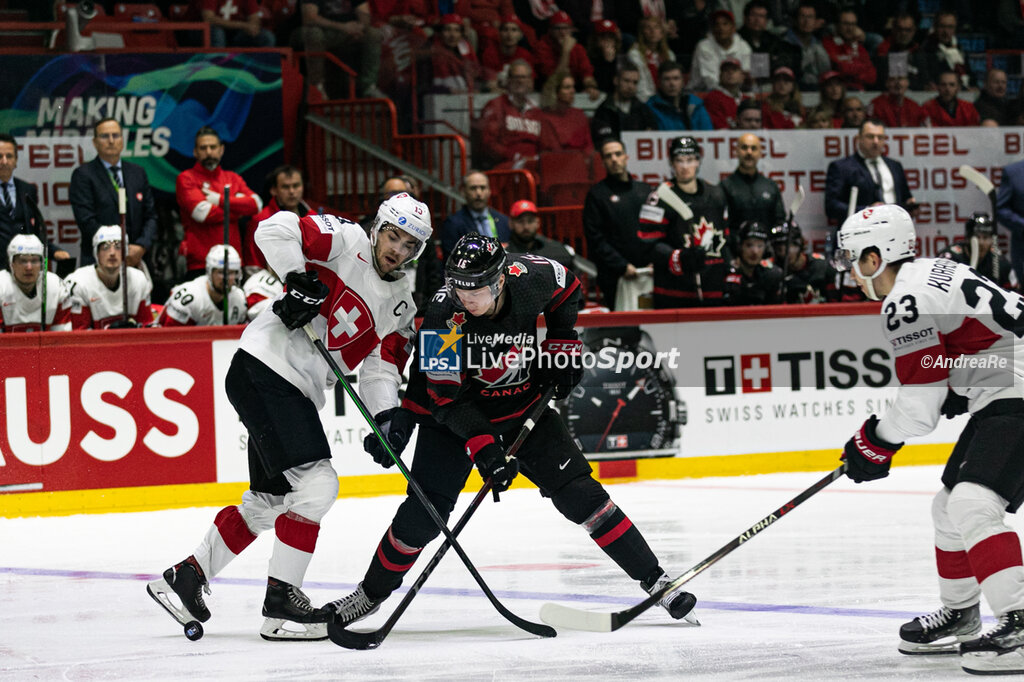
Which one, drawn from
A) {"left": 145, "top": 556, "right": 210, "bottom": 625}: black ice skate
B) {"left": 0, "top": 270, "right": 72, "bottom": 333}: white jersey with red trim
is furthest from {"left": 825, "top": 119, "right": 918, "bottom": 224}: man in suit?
{"left": 145, "top": 556, "right": 210, "bottom": 625}: black ice skate

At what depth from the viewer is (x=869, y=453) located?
160 inches

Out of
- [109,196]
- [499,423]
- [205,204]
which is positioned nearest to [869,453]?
[499,423]

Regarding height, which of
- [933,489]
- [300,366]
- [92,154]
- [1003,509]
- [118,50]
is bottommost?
[933,489]

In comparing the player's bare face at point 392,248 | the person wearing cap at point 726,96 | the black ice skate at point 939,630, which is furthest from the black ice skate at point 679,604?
the person wearing cap at point 726,96

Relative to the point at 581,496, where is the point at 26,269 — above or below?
above

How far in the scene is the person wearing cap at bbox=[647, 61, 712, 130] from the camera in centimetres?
963

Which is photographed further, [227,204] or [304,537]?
[227,204]

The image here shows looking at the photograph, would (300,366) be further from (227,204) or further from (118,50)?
(118,50)

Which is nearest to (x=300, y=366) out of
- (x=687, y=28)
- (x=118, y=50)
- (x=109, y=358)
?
(x=109, y=358)

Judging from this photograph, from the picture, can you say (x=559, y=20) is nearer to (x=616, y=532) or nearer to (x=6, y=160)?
(x=6, y=160)

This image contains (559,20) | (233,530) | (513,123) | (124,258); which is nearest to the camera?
(233,530)

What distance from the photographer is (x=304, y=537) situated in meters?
4.56

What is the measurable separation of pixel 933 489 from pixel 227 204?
4224 millimetres

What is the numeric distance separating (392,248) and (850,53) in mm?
7355
